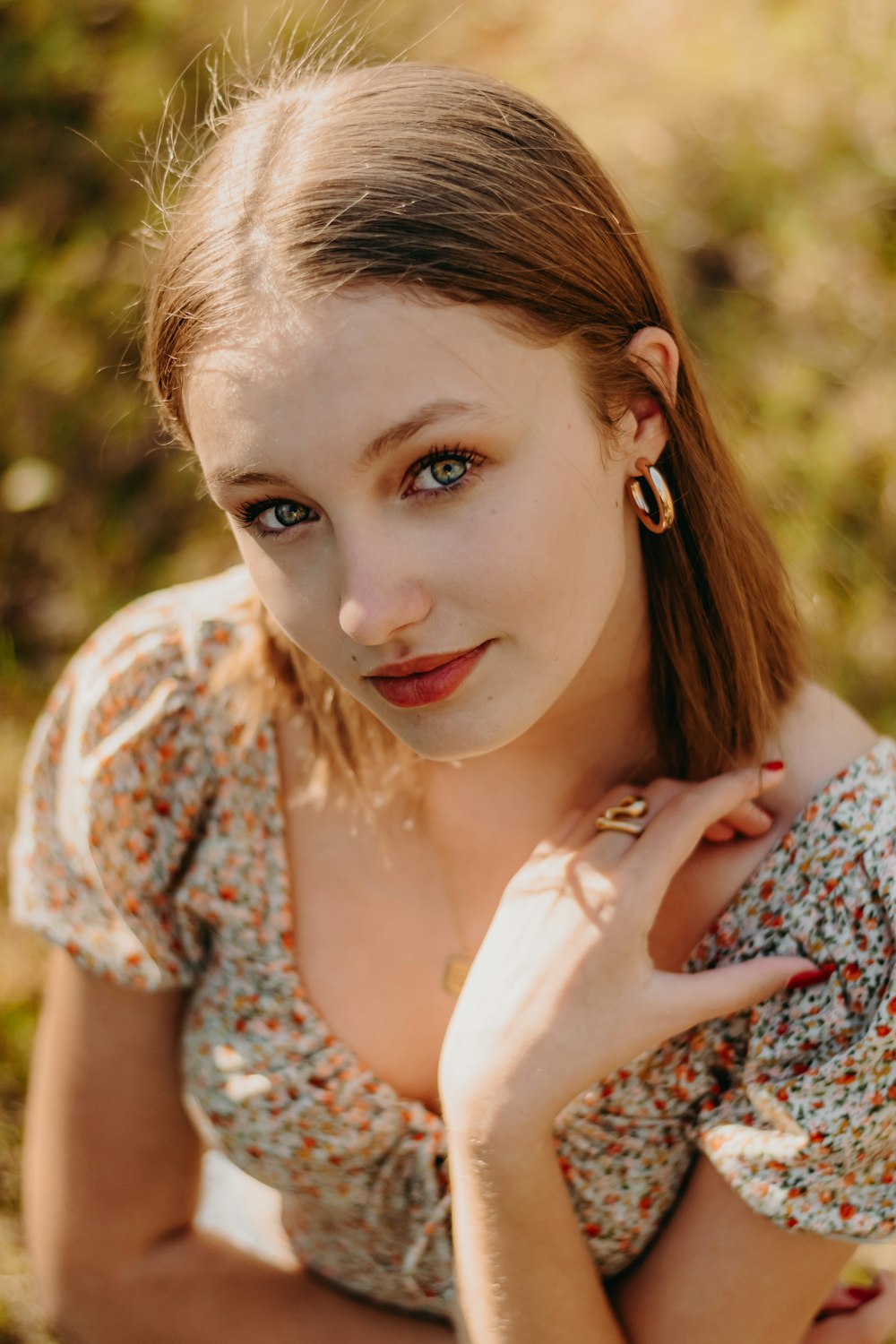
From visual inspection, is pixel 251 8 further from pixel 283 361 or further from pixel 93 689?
pixel 283 361

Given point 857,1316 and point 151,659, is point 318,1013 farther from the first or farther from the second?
point 857,1316

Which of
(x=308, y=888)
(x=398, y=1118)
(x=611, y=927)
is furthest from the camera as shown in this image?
(x=308, y=888)

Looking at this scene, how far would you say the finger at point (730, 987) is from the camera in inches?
55.4

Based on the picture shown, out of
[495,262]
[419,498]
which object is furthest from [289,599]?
[495,262]

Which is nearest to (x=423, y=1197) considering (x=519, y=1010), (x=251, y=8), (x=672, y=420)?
(x=519, y=1010)

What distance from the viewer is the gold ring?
5.07ft

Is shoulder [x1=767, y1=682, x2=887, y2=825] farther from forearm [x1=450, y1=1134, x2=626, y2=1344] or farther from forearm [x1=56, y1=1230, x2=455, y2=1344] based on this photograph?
forearm [x1=56, y1=1230, x2=455, y2=1344]

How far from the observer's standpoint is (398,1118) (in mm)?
1636

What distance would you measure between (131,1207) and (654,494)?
131 centimetres

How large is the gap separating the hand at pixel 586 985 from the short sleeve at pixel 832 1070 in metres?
0.05

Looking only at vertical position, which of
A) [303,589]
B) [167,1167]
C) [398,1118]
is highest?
[303,589]

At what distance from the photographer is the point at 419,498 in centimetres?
126

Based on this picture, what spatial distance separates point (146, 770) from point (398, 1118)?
0.57 meters

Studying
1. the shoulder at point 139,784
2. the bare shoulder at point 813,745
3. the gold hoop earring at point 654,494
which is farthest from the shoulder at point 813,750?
the shoulder at point 139,784
